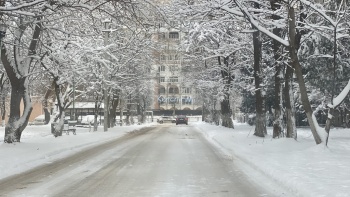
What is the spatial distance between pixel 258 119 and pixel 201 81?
14.1 metres

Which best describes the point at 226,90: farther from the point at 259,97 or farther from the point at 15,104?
the point at 15,104

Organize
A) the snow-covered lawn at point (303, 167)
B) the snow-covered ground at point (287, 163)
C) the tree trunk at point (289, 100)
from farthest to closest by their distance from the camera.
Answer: the tree trunk at point (289, 100)
the snow-covered ground at point (287, 163)
the snow-covered lawn at point (303, 167)

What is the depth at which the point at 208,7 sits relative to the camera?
56.1 ft

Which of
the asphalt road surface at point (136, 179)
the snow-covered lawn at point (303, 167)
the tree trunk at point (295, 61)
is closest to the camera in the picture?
the snow-covered lawn at point (303, 167)

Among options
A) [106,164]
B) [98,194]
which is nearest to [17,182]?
[98,194]

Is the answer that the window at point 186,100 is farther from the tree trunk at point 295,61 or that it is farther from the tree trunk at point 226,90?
the tree trunk at point 295,61

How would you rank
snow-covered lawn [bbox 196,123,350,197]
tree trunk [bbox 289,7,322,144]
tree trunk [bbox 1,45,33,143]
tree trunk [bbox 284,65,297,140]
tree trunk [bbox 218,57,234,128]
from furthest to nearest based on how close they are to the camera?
tree trunk [bbox 218,57,234,128] → tree trunk [bbox 284,65,297,140] → tree trunk [bbox 1,45,33,143] → tree trunk [bbox 289,7,322,144] → snow-covered lawn [bbox 196,123,350,197]

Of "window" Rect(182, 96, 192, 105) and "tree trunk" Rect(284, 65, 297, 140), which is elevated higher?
"window" Rect(182, 96, 192, 105)

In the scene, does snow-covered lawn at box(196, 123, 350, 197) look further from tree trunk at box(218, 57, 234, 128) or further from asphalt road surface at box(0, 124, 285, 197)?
tree trunk at box(218, 57, 234, 128)

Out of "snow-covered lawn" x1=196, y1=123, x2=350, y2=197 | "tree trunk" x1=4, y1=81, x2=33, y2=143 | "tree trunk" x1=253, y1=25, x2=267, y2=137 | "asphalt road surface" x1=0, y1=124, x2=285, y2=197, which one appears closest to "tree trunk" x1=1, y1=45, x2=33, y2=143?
"tree trunk" x1=4, y1=81, x2=33, y2=143

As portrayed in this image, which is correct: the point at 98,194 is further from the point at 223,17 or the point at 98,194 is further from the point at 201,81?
the point at 201,81

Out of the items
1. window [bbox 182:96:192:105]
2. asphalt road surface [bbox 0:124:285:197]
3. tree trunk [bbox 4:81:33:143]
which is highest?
window [bbox 182:96:192:105]

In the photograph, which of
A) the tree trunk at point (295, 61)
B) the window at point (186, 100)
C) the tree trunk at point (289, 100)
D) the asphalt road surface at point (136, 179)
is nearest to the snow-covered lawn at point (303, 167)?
the asphalt road surface at point (136, 179)

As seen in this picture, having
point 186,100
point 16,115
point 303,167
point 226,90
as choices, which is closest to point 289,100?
point 303,167
